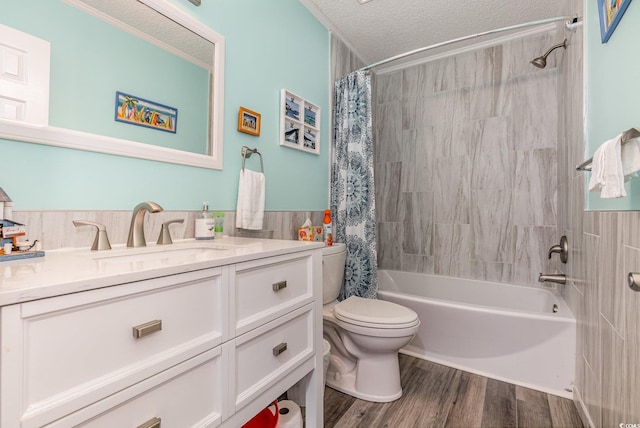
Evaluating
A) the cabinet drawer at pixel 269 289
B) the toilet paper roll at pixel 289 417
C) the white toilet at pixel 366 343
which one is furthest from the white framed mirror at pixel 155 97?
the toilet paper roll at pixel 289 417

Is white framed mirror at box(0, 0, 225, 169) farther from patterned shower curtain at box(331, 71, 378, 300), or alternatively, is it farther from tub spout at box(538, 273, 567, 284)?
tub spout at box(538, 273, 567, 284)

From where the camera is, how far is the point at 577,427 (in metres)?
1.43

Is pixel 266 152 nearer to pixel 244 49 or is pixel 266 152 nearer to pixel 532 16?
pixel 244 49

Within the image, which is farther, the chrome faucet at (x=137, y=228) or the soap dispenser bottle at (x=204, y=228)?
the soap dispenser bottle at (x=204, y=228)

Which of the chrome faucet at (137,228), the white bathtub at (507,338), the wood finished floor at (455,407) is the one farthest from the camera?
the white bathtub at (507,338)

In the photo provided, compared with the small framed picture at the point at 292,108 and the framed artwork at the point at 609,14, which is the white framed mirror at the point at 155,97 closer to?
the small framed picture at the point at 292,108

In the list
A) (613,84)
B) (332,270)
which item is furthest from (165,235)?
(613,84)

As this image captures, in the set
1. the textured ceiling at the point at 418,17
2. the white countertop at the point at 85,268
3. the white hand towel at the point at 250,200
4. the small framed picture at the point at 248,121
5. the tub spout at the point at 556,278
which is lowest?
the tub spout at the point at 556,278

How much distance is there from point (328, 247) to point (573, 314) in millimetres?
1444

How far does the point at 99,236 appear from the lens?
1.04 meters

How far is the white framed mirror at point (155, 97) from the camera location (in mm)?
1001

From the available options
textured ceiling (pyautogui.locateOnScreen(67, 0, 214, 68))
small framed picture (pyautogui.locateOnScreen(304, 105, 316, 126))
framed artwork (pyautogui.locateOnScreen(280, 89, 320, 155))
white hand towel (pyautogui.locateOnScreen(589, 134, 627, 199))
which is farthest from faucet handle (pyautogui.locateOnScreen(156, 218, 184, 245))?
white hand towel (pyautogui.locateOnScreen(589, 134, 627, 199))

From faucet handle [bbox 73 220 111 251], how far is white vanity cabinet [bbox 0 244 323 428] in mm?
496

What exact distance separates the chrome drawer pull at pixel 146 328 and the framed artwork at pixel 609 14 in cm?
158
